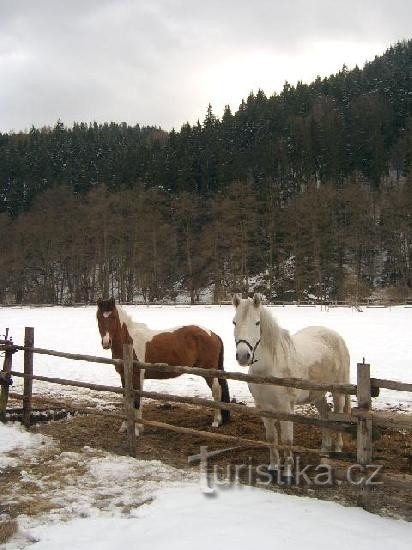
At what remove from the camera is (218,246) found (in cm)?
4772

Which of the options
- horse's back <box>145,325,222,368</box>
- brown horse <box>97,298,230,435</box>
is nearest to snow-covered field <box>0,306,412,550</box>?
brown horse <box>97,298,230,435</box>

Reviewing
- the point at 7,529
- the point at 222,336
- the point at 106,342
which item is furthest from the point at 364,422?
the point at 222,336

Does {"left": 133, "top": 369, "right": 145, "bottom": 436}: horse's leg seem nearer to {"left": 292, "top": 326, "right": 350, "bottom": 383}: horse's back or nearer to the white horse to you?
the white horse

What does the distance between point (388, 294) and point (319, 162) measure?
29.1 metres

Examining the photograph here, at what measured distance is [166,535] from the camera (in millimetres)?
3936

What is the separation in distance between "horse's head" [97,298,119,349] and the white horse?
3.09 metres

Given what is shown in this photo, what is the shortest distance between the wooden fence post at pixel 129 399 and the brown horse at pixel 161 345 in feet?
3.04

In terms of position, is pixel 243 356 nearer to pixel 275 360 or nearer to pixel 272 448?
pixel 275 360

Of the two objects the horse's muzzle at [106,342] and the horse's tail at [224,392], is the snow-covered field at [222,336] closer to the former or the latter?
the horse's tail at [224,392]

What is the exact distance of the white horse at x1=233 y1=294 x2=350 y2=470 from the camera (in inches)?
215

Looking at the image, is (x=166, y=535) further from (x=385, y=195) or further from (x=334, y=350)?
(x=385, y=195)

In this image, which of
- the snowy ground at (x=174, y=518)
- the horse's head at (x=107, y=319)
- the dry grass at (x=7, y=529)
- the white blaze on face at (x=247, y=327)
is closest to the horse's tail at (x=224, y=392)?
the horse's head at (x=107, y=319)

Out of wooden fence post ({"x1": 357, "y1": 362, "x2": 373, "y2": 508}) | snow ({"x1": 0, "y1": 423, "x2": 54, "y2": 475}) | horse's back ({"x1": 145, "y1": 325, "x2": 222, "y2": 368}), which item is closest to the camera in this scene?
wooden fence post ({"x1": 357, "y1": 362, "x2": 373, "y2": 508})

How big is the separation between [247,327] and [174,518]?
212cm
